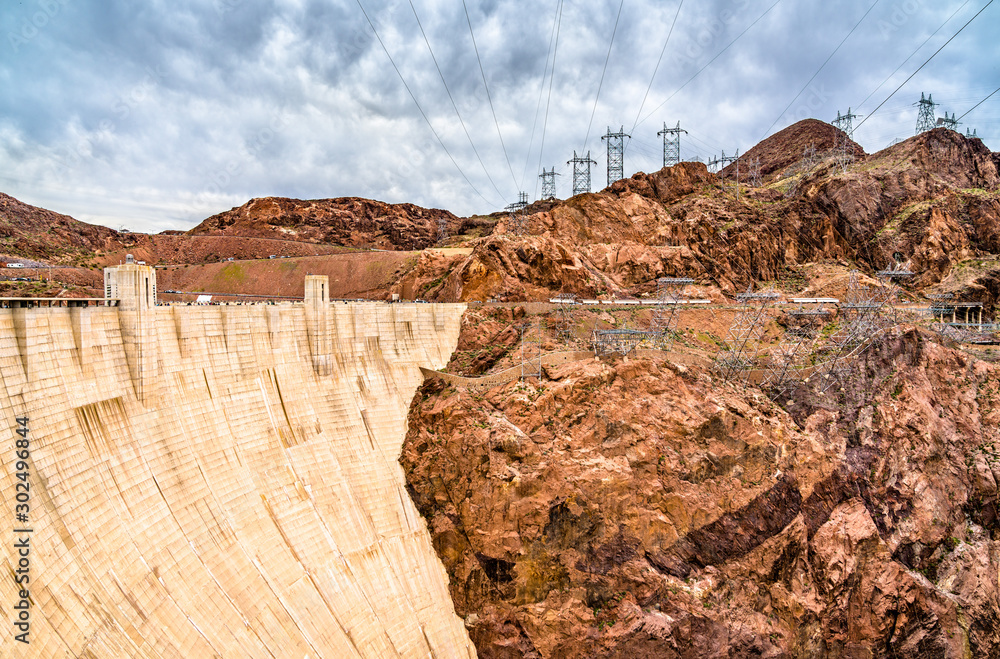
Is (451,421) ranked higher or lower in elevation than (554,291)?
lower

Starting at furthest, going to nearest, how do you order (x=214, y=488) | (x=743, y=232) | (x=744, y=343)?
(x=743, y=232) < (x=744, y=343) < (x=214, y=488)

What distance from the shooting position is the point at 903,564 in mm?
35531

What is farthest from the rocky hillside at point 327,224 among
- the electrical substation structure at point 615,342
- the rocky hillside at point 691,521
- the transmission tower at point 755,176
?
the rocky hillside at point 691,521

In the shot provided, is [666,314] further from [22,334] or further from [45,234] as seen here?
[45,234]

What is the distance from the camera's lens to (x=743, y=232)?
207 ft

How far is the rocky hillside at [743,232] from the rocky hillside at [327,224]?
44930 millimetres

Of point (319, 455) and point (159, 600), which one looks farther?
point (319, 455)

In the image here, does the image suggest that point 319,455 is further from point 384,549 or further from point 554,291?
point 554,291

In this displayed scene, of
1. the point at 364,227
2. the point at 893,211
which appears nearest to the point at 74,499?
the point at 893,211

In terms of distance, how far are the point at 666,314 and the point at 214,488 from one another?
130 ft

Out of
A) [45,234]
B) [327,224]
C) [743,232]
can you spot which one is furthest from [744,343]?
[45,234]

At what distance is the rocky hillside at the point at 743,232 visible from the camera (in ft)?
183

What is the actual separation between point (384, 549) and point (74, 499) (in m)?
16.4

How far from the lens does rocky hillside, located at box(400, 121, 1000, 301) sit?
183 feet
